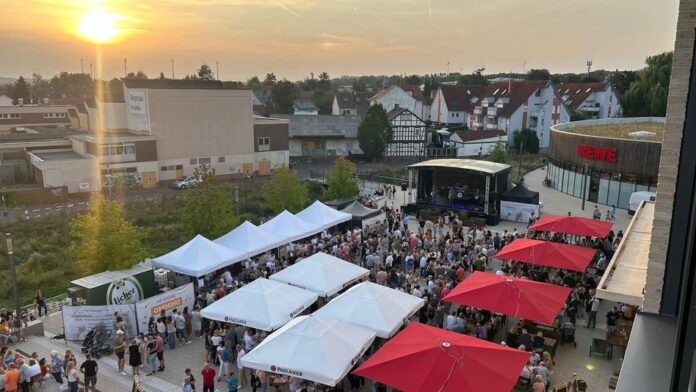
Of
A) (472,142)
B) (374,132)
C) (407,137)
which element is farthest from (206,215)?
(407,137)

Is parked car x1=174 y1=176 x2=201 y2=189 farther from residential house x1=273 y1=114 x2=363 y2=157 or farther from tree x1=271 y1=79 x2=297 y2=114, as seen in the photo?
tree x1=271 y1=79 x2=297 y2=114

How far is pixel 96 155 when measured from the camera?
4238 cm

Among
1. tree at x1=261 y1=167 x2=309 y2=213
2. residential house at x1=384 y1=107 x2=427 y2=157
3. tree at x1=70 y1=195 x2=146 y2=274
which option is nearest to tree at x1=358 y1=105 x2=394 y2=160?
residential house at x1=384 y1=107 x2=427 y2=157

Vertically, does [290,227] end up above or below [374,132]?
below

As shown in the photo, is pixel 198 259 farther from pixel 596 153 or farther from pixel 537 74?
pixel 537 74

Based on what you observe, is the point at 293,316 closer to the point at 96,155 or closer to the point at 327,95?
the point at 96,155

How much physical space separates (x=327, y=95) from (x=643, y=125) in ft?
212

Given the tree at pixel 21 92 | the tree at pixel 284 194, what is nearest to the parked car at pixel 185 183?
the tree at pixel 284 194

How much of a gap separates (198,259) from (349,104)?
73290 mm

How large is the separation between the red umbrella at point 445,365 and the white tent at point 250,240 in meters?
10.1

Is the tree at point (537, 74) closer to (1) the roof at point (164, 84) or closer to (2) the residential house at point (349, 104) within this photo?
(2) the residential house at point (349, 104)

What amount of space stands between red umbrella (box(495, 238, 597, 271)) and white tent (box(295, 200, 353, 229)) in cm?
872

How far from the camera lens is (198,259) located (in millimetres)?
17859

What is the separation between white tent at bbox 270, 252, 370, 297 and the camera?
15.6 m
